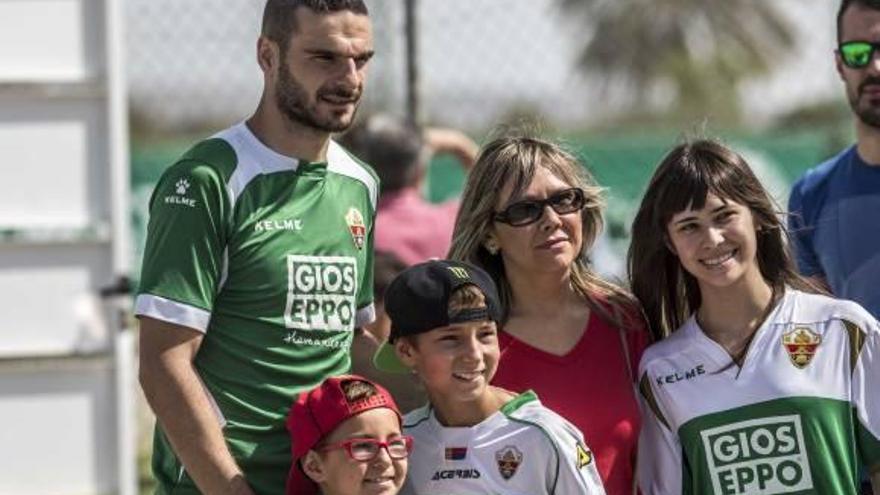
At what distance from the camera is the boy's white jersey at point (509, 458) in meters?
→ 4.22

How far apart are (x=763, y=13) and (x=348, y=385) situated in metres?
28.5

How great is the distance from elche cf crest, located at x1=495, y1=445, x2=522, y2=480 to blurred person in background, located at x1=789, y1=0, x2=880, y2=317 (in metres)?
1.21

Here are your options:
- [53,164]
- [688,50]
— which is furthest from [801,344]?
[688,50]

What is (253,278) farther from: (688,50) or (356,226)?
(688,50)

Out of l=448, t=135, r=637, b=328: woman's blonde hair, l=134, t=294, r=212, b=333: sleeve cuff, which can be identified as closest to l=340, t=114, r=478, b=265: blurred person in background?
l=448, t=135, r=637, b=328: woman's blonde hair

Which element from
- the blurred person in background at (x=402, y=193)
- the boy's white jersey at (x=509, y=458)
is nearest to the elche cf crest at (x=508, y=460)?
the boy's white jersey at (x=509, y=458)

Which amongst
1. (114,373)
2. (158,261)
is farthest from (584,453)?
(114,373)

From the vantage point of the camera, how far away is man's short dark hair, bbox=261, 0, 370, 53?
4352 millimetres

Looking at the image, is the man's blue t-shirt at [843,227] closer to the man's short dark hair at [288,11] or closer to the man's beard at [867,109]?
the man's beard at [867,109]

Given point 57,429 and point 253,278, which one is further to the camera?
point 57,429

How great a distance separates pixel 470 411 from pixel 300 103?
31.0 inches

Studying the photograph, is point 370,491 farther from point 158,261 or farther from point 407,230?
point 407,230

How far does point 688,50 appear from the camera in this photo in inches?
1218

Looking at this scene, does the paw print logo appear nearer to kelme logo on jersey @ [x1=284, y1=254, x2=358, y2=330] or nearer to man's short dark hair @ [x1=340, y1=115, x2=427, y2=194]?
kelme logo on jersey @ [x1=284, y1=254, x2=358, y2=330]
